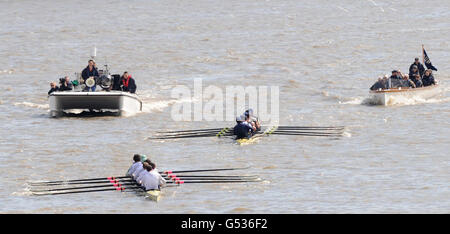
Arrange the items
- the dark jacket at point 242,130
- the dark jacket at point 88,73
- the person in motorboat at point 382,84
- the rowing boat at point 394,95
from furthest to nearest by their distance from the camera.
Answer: the person in motorboat at point 382,84 → the rowing boat at point 394,95 → the dark jacket at point 88,73 → the dark jacket at point 242,130

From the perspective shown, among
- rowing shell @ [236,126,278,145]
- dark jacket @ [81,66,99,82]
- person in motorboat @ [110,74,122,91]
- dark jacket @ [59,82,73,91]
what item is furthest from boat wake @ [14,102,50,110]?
rowing shell @ [236,126,278,145]

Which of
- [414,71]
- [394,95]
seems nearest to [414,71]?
[414,71]

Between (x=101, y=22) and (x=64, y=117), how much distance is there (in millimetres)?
43426

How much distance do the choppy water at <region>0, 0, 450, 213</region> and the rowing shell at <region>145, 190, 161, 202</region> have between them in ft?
0.70

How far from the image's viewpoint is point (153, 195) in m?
26.2

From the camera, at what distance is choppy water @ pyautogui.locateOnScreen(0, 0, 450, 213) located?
26.8 m

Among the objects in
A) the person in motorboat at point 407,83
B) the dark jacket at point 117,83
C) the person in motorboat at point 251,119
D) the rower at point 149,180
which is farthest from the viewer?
the person in motorboat at point 407,83

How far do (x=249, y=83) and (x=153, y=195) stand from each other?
2504cm

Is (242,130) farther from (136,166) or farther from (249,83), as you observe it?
(249,83)

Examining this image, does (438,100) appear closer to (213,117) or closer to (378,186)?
(213,117)

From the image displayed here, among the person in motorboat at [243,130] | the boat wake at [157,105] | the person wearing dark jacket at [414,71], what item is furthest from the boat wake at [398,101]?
the person in motorboat at [243,130]

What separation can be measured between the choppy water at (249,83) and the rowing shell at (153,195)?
212 millimetres

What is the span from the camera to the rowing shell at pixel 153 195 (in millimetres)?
26172

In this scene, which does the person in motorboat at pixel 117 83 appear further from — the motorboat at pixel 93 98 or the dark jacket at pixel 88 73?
the dark jacket at pixel 88 73
